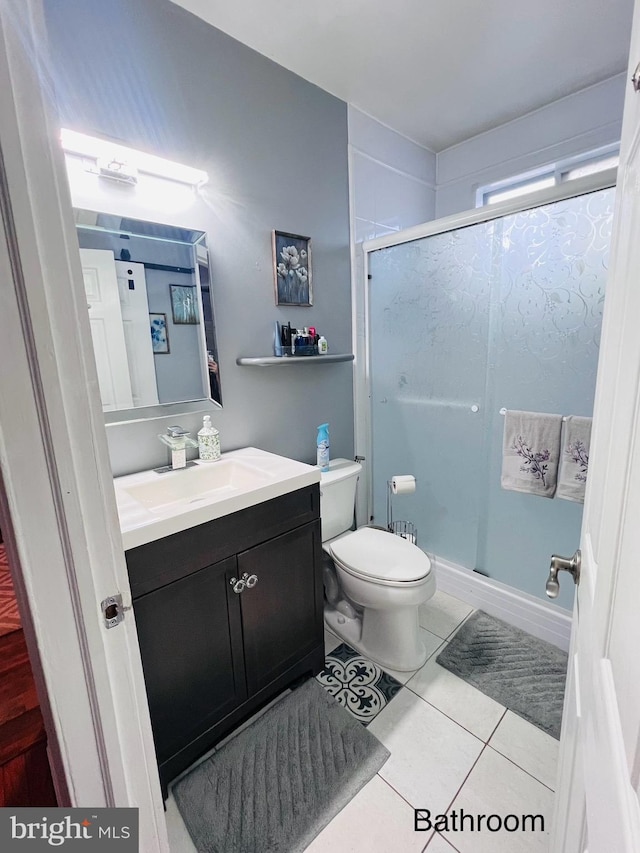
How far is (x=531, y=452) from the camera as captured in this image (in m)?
1.69

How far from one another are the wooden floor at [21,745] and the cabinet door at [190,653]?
0.25m

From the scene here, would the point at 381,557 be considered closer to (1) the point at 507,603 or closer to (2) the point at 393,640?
(2) the point at 393,640

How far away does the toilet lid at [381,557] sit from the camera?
5.07 ft

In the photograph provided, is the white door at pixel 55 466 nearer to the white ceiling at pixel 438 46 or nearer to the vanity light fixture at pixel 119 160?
the vanity light fixture at pixel 119 160

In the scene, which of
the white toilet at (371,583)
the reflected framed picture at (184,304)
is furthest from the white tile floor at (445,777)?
the reflected framed picture at (184,304)

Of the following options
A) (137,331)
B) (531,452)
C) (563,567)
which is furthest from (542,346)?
(137,331)

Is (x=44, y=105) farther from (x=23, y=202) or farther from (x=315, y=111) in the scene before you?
Answer: (x=315, y=111)

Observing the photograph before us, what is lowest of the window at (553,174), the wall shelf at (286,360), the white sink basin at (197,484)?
the white sink basin at (197,484)

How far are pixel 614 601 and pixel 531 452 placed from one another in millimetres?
1328

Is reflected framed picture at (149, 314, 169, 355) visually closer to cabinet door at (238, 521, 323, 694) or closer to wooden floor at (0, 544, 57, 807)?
cabinet door at (238, 521, 323, 694)

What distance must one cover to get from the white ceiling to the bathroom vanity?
160cm

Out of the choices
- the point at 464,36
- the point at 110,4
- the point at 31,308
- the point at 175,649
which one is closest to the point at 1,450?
the point at 31,308

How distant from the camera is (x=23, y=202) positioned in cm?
49

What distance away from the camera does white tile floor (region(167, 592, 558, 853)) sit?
1.07 m
